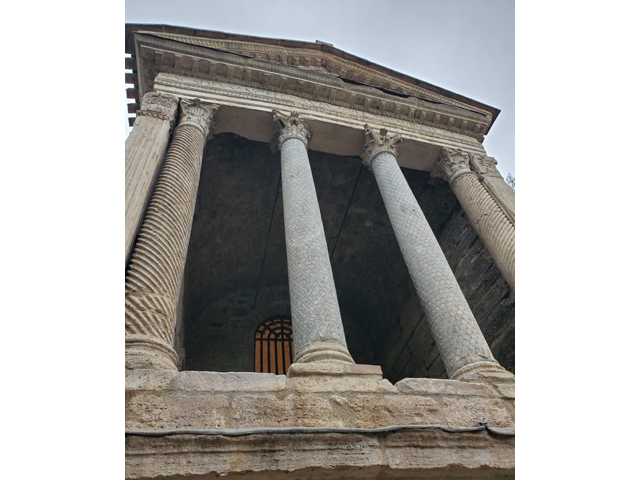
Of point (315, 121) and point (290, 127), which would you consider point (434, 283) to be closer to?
point (290, 127)

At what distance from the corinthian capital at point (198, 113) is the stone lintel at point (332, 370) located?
4.38 metres

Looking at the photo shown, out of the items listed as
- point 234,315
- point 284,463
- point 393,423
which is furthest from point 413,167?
point 284,463

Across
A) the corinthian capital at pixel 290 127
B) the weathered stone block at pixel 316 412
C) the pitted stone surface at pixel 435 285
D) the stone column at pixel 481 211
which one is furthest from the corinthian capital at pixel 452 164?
the weathered stone block at pixel 316 412

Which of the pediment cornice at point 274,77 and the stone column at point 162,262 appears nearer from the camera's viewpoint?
the stone column at point 162,262

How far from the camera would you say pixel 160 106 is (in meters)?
6.48

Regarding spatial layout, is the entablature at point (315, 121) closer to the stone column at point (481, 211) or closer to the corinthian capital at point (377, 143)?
the corinthian capital at point (377, 143)

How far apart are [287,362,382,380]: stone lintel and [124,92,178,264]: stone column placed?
1.92 metres

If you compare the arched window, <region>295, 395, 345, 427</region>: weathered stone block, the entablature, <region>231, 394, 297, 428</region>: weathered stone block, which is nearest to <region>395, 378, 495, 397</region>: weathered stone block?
<region>295, 395, 345, 427</region>: weathered stone block

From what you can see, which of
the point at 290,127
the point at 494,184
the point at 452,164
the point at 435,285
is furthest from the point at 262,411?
the point at 452,164

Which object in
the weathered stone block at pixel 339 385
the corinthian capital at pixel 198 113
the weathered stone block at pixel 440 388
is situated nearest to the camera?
the weathered stone block at pixel 339 385

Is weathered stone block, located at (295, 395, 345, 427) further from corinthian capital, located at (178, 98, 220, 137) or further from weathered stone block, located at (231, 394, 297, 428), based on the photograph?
corinthian capital, located at (178, 98, 220, 137)

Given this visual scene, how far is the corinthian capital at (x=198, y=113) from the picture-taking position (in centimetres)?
662

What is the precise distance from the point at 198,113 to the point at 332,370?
16.0 ft

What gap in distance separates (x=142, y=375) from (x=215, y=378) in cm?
52
